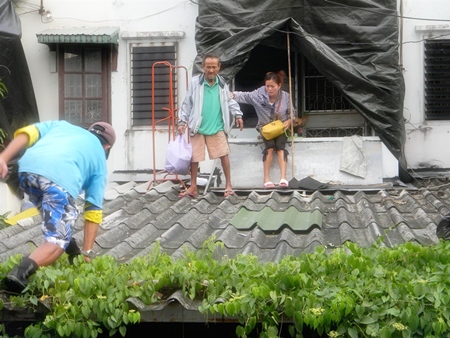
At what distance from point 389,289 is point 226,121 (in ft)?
17.8

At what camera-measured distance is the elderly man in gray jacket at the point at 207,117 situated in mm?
9648

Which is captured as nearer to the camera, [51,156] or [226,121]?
[51,156]

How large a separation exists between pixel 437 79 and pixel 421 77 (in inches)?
9.1

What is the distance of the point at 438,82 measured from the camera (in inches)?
487

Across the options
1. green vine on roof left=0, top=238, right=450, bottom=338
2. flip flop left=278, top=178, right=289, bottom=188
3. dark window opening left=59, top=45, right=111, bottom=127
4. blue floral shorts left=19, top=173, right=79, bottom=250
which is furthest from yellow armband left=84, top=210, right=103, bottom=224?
dark window opening left=59, top=45, right=111, bottom=127

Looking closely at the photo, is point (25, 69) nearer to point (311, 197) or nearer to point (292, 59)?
point (292, 59)

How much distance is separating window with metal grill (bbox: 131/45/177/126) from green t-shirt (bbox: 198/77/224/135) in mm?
3081

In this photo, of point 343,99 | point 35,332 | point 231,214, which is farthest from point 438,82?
point 35,332

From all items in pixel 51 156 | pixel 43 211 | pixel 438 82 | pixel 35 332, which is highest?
pixel 438 82

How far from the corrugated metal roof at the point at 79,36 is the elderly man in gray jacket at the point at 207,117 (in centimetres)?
297

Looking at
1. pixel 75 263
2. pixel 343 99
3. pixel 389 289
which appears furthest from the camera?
pixel 343 99

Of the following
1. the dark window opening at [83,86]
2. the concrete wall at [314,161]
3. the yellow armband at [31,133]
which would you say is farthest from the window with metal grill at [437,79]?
the yellow armband at [31,133]

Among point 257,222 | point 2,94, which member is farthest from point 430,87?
point 2,94

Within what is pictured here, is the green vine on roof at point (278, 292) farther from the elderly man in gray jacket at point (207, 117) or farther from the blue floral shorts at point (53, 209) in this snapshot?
the elderly man in gray jacket at point (207, 117)
